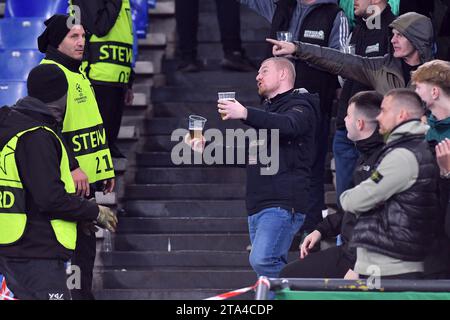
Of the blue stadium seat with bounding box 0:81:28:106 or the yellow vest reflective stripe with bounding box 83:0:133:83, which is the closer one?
the yellow vest reflective stripe with bounding box 83:0:133:83

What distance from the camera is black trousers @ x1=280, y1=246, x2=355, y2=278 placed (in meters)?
7.88

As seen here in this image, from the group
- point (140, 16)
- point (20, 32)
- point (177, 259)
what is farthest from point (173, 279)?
point (20, 32)

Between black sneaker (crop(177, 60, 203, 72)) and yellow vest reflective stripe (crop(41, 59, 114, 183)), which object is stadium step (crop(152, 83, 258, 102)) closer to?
black sneaker (crop(177, 60, 203, 72))

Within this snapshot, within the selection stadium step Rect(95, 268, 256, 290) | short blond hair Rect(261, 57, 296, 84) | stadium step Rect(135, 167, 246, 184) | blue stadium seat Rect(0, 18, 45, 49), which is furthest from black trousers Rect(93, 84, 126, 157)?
short blond hair Rect(261, 57, 296, 84)

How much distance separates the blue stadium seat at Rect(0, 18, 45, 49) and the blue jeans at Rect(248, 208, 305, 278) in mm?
4337

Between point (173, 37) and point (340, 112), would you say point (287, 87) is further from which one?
point (173, 37)

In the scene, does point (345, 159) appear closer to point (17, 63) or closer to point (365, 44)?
point (365, 44)

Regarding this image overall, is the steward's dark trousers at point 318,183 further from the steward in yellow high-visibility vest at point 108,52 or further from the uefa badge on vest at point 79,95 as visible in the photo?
the uefa badge on vest at point 79,95

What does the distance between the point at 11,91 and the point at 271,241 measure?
4.00 m

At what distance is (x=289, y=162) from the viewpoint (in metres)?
8.45

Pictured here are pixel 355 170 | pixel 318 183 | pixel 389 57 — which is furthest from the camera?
pixel 318 183

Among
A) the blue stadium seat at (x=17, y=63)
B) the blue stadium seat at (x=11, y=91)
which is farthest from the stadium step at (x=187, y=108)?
the blue stadium seat at (x=11, y=91)

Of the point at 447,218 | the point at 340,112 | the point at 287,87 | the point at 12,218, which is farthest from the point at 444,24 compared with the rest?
the point at 12,218
